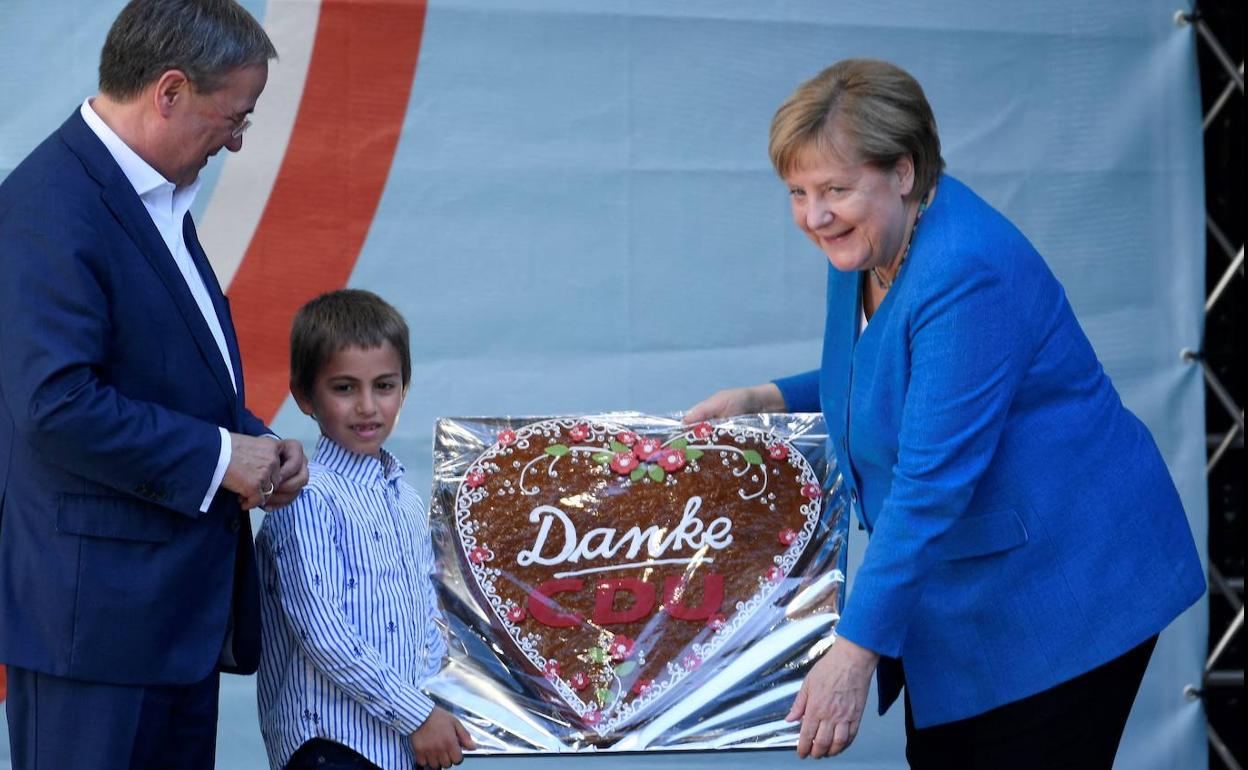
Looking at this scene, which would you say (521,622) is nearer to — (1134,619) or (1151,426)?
(1134,619)

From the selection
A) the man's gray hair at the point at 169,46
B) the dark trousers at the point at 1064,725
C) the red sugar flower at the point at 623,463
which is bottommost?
the dark trousers at the point at 1064,725

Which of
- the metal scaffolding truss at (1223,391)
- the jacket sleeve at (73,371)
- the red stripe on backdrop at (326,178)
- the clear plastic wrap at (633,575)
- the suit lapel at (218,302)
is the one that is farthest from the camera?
the metal scaffolding truss at (1223,391)

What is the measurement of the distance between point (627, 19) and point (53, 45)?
1000mm

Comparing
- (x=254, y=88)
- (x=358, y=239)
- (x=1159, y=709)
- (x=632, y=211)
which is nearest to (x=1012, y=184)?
(x=632, y=211)

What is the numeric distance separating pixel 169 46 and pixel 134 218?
0.20m

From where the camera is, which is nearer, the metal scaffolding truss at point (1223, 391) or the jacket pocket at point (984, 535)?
the jacket pocket at point (984, 535)

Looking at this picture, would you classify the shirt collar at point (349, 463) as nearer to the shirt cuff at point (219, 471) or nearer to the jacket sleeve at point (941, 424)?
the shirt cuff at point (219, 471)

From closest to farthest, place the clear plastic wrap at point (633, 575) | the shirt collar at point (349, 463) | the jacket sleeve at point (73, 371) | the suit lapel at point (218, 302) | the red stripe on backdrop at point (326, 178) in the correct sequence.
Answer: the jacket sleeve at point (73, 371), the suit lapel at point (218, 302), the shirt collar at point (349, 463), the clear plastic wrap at point (633, 575), the red stripe on backdrop at point (326, 178)

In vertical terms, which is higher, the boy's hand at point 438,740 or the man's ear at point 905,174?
the man's ear at point 905,174

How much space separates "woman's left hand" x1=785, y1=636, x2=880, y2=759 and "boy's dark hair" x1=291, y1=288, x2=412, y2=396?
0.76 meters

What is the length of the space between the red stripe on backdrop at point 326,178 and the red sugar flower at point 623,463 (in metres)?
0.75

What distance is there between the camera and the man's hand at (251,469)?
5.43ft

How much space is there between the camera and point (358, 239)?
8.55 feet

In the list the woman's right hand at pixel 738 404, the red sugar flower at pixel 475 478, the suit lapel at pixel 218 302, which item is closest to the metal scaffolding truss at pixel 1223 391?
the woman's right hand at pixel 738 404
